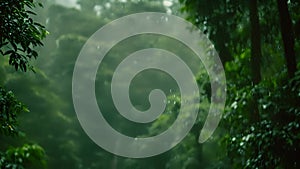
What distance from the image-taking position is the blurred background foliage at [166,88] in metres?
4.22

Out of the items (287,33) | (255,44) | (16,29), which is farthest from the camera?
(255,44)

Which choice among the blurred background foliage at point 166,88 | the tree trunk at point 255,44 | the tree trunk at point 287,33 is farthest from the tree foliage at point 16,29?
the tree trunk at point 255,44

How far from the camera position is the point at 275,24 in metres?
6.18

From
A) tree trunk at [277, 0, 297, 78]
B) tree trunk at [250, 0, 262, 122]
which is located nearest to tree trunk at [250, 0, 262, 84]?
tree trunk at [250, 0, 262, 122]

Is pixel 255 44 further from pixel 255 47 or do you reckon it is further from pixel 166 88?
pixel 166 88

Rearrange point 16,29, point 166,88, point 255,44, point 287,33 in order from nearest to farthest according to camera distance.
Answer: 1. point 16,29
2. point 287,33
3. point 255,44
4. point 166,88

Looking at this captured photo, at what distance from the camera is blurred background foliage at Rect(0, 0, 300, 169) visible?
4.22m

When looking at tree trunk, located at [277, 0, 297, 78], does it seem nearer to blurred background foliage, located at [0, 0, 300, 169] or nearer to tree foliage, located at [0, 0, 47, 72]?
blurred background foliage, located at [0, 0, 300, 169]

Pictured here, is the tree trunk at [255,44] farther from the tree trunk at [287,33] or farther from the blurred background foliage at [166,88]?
the tree trunk at [287,33]

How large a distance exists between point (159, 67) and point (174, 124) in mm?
6022

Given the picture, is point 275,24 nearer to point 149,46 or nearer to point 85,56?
point 85,56

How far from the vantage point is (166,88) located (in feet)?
77.2

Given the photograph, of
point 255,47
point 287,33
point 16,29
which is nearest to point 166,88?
point 255,47

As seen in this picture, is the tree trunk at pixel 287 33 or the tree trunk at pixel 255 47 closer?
the tree trunk at pixel 287 33
